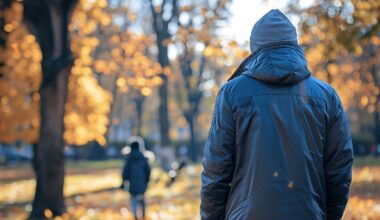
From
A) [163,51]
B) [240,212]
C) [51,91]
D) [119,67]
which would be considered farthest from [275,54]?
[163,51]

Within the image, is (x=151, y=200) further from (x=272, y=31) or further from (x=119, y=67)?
(x=272, y=31)

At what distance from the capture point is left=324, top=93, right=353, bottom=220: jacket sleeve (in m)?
3.15

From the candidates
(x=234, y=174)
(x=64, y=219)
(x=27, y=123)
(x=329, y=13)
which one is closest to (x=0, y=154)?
(x=27, y=123)

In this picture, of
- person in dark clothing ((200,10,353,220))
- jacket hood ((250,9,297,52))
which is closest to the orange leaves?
jacket hood ((250,9,297,52))

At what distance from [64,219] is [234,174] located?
1084 centimetres

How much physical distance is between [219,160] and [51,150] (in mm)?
10934

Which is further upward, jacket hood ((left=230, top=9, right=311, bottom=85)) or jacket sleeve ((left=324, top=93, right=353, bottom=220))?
jacket hood ((left=230, top=9, right=311, bottom=85))

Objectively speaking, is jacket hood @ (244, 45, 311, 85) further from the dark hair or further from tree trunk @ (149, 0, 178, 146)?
tree trunk @ (149, 0, 178, 146)

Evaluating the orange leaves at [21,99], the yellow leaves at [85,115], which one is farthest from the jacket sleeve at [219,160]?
the yellow leaves at [85,115]

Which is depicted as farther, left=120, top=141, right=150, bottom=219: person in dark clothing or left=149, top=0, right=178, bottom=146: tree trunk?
left=149, top=0, right=178, bottom=146: tree trunk

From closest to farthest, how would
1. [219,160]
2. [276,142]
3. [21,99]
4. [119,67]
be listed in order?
[276,142] → [219,160] → [119,67] → [21,99]

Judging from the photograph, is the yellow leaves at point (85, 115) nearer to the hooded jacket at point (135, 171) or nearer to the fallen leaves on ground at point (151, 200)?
the fallen leaves on ground at point (151, 200)

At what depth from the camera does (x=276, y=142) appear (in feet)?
9.68

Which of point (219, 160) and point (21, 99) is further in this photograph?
point (21, 99)
